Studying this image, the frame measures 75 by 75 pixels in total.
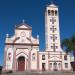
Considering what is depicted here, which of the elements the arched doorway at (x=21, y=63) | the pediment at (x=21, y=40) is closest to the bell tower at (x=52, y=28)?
the pediment at (x=21, y=40)

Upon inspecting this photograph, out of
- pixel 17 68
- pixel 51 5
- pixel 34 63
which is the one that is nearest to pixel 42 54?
pixel 34 63

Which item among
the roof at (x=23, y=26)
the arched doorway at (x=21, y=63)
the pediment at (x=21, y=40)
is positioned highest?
the roof at (x=23, y=26)

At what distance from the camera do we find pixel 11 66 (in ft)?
205

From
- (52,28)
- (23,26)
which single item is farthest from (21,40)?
(52,28)

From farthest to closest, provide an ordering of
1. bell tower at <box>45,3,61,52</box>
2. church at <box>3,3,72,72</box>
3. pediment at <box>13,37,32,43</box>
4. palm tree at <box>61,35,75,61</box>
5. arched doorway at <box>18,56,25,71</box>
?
bell tower at <box>45,3,61,52</box>, pediment at <box>13,37,32,43</box>, arched doorway at <box>18,56,25,71</box>, church at <box>3,3,72,72</box>, palm tree at <box>61,35,75,61</box>

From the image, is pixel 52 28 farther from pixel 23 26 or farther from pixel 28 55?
pixel 28 55

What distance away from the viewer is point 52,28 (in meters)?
71.8

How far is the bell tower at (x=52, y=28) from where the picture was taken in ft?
227

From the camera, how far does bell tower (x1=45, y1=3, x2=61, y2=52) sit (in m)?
69.2

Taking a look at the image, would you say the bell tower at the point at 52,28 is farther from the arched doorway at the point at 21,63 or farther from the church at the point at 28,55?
the arched doorway at the point at 21,63

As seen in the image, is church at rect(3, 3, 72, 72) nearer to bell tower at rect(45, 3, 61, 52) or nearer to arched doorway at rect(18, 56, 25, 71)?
arched doorway at rect(18, 56, 25, 71)

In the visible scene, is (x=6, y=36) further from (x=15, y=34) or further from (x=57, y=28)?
(x=57, y=28)

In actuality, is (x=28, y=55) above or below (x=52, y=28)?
below

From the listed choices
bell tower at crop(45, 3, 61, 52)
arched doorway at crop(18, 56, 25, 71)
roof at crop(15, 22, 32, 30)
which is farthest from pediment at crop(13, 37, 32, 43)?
bell tower at crop(45, 3, 61, 52)
